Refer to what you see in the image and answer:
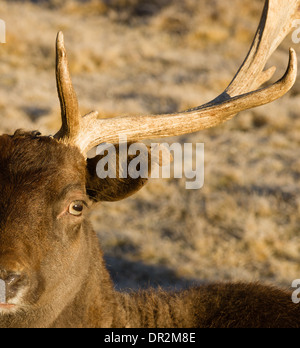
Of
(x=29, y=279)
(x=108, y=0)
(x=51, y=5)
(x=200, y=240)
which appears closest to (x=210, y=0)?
(x=108, y=0)

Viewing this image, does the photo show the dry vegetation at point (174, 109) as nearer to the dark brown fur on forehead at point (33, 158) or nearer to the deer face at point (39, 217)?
the deer face at point (39, 217)

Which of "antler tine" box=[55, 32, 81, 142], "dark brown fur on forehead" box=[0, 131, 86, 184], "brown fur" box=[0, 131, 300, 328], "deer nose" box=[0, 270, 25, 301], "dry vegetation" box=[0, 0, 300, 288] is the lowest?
"deer nose" box=[0, 270, 25, 301]

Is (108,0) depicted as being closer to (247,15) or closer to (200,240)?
Answer: (247,15)

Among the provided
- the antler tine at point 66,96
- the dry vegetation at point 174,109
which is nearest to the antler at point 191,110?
the antler tine at point 66,96

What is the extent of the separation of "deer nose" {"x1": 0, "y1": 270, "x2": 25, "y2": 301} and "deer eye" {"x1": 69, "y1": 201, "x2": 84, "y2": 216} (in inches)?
25.9

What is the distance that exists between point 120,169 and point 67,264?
0.79 m

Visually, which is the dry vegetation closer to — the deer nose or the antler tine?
the antler tine

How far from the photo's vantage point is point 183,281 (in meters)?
7.51

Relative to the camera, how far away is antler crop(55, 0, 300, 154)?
397 centimetres

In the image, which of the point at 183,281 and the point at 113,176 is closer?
the point at 113,176

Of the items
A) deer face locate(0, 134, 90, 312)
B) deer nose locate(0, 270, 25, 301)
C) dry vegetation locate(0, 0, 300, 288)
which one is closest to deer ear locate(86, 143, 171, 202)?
deer face locate(0, 134, 90, 312)

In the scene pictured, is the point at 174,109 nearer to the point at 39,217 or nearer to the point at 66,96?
the point at 66,96

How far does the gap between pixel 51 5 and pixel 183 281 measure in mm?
17048

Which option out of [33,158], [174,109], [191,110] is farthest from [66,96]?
[174,109]
